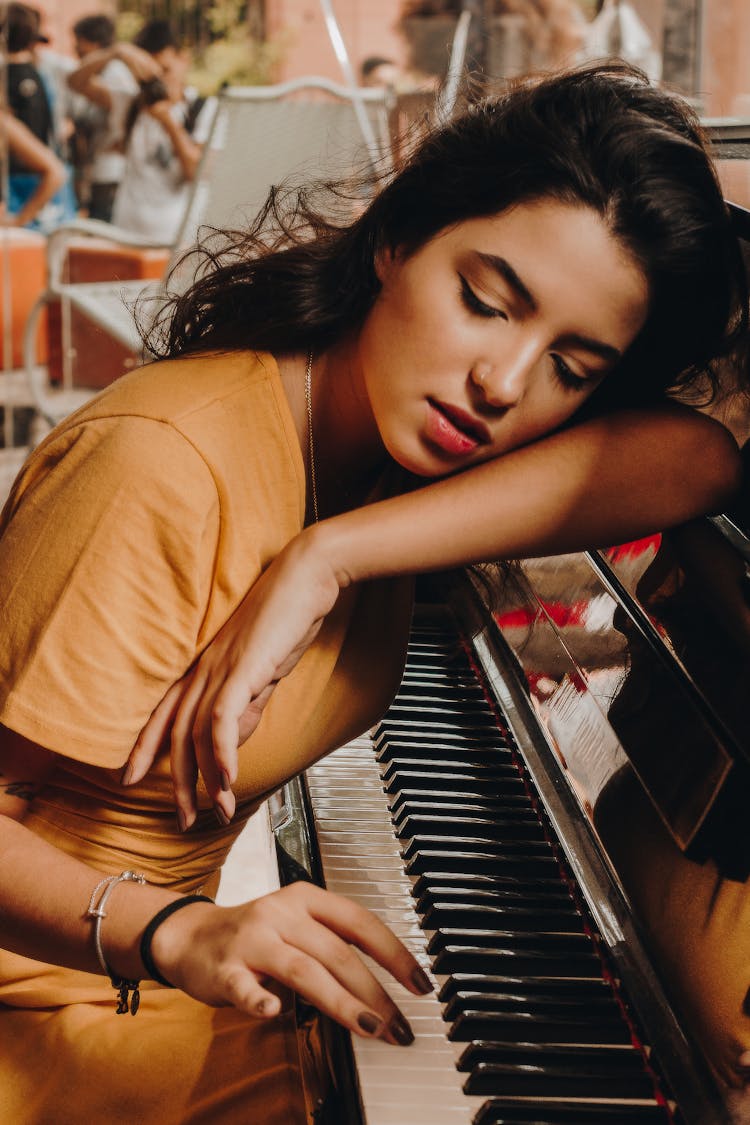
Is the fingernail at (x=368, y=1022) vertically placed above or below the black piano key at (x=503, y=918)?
above

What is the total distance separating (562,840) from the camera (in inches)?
44.4

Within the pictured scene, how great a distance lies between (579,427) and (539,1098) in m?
0.57

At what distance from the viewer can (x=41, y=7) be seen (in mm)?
5801

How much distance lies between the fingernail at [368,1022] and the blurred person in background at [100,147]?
5.30 meters

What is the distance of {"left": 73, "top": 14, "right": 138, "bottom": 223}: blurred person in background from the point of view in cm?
554

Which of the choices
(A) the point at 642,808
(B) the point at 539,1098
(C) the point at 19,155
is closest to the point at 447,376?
(A) the point at 642,808

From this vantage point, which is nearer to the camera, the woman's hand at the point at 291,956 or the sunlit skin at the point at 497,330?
the woman's hand at the point at 291,956

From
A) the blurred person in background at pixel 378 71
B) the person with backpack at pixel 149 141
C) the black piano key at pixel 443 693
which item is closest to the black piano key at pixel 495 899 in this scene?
the black piano key at pixel 443 693

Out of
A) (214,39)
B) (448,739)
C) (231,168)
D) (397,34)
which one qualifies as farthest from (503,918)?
(397,34)

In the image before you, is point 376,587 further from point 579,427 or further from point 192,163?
point 192,163

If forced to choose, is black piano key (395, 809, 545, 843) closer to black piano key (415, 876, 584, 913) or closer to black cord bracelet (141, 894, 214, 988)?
black piano key (415, 876, 584, 913)

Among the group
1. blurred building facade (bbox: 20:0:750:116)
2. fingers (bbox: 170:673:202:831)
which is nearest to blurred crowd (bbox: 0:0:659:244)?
blurred building facade (bbox: 20:0:750:116)

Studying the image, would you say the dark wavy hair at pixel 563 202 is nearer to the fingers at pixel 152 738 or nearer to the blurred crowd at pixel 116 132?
the fingers at pixel 152 738

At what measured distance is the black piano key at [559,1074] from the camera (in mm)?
846
